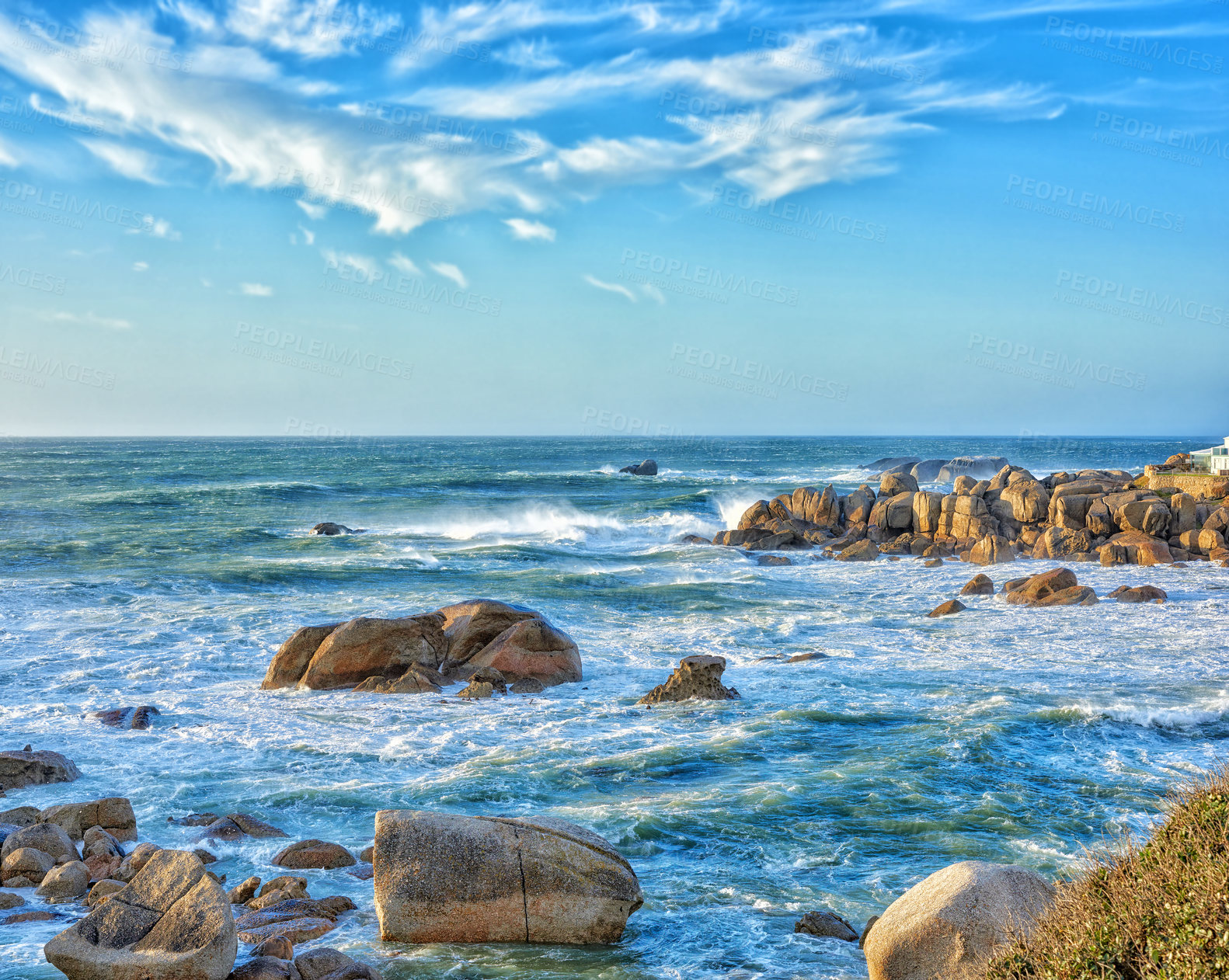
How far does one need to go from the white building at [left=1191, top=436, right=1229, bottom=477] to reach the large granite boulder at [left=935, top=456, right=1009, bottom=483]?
35405mm

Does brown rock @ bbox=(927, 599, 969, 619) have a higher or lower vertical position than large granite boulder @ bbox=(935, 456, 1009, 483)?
lower

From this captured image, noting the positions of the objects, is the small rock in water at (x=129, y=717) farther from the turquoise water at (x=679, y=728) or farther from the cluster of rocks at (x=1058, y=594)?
the cluster of rocks at (x=1058, y=594)

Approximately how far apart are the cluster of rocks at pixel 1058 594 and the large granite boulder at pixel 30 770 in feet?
72.6

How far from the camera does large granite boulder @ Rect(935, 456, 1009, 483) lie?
289 ft

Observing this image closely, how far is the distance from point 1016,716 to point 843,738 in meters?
3.47

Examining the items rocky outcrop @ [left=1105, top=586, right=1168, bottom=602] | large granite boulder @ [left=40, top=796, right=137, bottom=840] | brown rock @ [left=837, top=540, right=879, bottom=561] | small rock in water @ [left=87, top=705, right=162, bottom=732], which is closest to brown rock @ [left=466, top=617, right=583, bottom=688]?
small rock in water @ [left=87, top=705, right=162, bottom=732]

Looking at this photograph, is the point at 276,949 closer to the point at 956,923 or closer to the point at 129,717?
the point at 956,923

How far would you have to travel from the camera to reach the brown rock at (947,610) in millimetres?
27125

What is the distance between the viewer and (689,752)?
48.9 feet

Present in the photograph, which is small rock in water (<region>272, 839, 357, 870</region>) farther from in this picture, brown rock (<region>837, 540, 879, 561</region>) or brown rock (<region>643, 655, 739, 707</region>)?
brown rock (<region>837, 540, 879, 561</region>)

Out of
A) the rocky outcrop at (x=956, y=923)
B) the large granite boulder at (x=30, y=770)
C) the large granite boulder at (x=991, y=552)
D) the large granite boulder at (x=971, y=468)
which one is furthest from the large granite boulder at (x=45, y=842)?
the large granite boulder at (x=971, y=468)

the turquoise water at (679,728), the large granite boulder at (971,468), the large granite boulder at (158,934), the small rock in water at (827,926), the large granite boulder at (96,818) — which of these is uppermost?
the large granite boulder at (971,468)

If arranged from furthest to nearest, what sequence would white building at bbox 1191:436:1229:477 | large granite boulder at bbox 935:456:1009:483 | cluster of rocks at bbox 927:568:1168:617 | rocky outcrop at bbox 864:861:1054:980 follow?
large granite boulder at bbox 935:456:1009:483, white building at bbox 1191:436:1229:477, cluster of rocks at bbox 927:568:1168:617, rocky outcrop at bbox 864:861:1054:980

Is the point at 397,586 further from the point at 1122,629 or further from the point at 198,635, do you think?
the point at 1122,629
